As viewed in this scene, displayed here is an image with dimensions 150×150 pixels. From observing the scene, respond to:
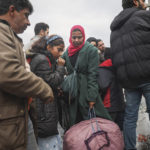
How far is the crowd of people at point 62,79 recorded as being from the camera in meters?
1.29

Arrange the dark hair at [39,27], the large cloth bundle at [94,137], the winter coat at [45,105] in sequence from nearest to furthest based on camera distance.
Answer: the winter coat at [45,105] < the large cloth bundle at [94,137] < the dark hair at [39,27]

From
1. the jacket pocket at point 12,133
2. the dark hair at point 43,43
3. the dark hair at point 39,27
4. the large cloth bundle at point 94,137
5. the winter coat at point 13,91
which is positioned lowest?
the large cloth bundle at point 94,137

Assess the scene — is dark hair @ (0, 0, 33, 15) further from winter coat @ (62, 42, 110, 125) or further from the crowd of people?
winter coat @ (62, 42, 110, 125)

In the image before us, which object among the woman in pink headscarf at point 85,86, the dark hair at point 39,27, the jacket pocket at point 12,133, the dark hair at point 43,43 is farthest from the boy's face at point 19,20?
the dark hair at point 39,27

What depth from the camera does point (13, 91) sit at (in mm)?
1270

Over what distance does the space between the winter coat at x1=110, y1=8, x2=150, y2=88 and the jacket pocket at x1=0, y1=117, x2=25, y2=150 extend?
56.1 inches

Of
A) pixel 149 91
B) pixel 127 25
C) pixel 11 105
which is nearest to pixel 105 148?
pixel 149 91

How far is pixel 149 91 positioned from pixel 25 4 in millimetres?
1631

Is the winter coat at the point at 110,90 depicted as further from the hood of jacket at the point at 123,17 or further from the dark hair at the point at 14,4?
the dark hair at the point at 14,4

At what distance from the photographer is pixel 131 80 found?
2.29 metres

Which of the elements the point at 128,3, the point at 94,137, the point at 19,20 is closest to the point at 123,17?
the point at 128,3

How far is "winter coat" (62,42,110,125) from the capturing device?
102 inches

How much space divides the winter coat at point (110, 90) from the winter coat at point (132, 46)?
27 centimetres

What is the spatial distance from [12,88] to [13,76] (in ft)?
0.27
